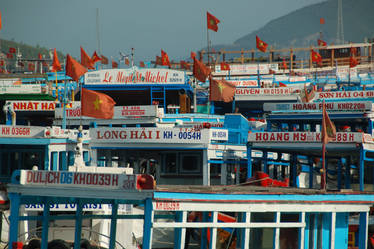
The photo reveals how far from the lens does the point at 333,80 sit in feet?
210

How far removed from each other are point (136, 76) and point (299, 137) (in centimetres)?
1839

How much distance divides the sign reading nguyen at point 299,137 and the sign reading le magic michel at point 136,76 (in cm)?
1495

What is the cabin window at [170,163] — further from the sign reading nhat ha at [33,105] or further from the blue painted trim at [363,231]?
the blue painted trim at [363,231]

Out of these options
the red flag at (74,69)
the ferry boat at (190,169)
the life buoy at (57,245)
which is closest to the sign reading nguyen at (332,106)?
the ferry boat at (190,169)

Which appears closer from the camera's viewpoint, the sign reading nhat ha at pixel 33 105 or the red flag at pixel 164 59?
the sign reading nhat ha at pixel 33 105

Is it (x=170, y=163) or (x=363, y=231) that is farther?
(x=170, y=163)

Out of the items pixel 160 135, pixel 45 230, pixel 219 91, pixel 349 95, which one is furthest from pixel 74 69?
pixel 349 95

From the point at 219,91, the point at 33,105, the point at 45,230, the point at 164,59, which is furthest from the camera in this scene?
the point at 164,59

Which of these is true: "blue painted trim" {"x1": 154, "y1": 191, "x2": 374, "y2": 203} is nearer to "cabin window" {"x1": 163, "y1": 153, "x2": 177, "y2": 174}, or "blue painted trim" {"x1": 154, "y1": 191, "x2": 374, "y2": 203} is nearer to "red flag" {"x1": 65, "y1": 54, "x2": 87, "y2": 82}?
"red flag" {"x1": 65, "y1": 54, "x2": 87, "y2": 82}

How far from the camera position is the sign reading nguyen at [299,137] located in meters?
26.5

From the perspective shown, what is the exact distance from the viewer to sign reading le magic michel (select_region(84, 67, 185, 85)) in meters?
43.6

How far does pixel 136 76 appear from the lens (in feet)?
144

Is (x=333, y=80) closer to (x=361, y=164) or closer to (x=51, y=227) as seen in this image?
(x=361, y=164)

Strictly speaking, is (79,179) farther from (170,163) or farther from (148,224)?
(170,163)
